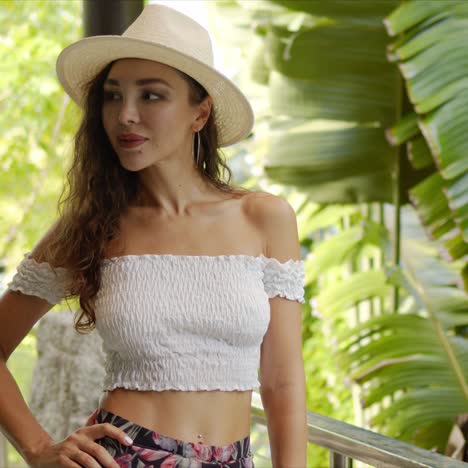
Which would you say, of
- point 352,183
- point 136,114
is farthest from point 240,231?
point 352,183

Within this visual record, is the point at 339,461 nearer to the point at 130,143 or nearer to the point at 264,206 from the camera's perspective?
the point at 264,206

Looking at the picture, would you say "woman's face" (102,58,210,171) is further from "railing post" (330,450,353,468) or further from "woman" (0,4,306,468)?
"railing post" (330,450,353,468)

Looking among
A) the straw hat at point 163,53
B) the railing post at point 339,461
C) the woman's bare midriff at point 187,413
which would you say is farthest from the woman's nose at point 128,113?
the railing post at point 339,461

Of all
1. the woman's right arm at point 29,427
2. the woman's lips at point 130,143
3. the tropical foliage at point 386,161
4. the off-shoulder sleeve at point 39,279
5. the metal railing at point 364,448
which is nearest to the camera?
the metal railing at point 364,448

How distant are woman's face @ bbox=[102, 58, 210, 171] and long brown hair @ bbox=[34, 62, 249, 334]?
0.21 feet

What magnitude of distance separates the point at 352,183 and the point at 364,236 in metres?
0.24

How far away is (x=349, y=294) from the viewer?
3.70 meters

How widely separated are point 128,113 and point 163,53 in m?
0.16

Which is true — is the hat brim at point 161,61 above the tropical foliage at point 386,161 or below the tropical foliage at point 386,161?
below

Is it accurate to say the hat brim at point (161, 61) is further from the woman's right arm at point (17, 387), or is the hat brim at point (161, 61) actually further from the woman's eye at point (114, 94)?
the woman's right arm at point (17, 387)

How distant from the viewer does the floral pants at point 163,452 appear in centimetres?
178

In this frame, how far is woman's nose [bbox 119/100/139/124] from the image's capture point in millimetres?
1857

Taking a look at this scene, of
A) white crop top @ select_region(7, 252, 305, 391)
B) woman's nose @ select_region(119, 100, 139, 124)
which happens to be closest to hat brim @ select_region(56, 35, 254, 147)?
woman's nose @ select_region(119, 100, 139, 124)

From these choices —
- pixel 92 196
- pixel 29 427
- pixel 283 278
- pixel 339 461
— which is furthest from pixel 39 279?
pixel 339 461
